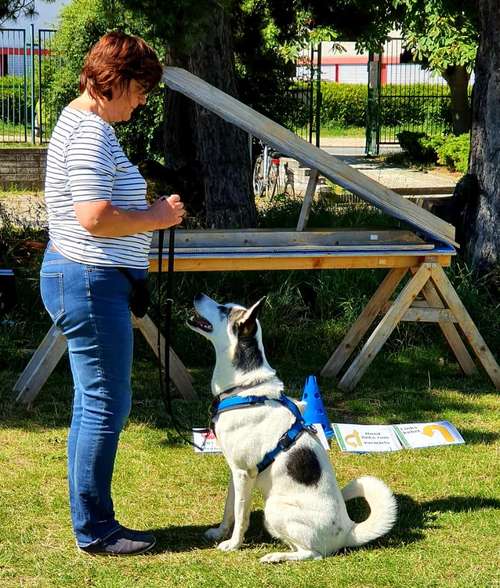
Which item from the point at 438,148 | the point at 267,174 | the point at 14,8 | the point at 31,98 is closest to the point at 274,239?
the point at 14,8

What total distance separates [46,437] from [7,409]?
1.85 ft

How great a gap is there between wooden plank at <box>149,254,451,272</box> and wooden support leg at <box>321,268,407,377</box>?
284mm

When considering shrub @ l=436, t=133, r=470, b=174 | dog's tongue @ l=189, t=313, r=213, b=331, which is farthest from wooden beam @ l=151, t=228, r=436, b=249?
shrub @ l=436, t=133, r=470, b=174

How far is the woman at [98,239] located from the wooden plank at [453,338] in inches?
124

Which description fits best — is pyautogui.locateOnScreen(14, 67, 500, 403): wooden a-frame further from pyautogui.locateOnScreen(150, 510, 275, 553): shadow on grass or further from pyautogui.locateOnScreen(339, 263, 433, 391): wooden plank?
pyautogui.locateOnScreen(150, 510, 275, 553): shadow on grass

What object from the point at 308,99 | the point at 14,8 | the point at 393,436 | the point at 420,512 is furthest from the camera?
the point at 308,99

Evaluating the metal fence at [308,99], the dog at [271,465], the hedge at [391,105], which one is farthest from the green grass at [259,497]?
the hedge at [391,105]

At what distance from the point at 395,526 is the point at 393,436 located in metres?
1.25

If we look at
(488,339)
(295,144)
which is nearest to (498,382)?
(488,339)

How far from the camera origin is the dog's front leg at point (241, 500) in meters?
4.29

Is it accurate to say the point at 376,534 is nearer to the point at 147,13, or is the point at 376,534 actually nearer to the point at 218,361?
the point at 218,361

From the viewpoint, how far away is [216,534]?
14.9 ft

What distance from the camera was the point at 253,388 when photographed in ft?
14.3

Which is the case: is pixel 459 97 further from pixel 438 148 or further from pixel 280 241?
pixel 280 241
